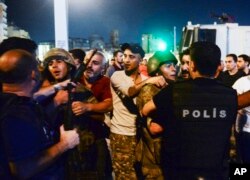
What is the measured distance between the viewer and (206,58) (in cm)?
320

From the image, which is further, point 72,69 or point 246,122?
point 246,122

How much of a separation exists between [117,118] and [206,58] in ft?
7.22

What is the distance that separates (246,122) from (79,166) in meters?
2.71

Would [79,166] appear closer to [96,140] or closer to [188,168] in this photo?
[96,140]

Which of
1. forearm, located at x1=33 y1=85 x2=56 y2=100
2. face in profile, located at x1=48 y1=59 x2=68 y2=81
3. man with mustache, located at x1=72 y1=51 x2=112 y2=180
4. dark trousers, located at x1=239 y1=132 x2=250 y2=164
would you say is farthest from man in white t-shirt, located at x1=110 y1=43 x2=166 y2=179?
dark trousers, located at x1=239 y1=132 x2=250 y2=164

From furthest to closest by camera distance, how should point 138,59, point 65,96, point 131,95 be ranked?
point 138,59, point 131,95, point 65,96

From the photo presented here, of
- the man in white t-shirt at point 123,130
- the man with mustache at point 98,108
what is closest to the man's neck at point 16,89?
the man with mustache at point 98,108

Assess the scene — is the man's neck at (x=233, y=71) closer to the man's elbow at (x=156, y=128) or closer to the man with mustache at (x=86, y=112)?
the man with mustache at (x=86, y=112)

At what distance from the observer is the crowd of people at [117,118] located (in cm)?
259

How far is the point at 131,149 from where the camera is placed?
502 cm

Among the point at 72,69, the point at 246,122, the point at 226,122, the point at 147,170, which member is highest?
the point at 72,69

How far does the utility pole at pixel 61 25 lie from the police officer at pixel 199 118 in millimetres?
3869

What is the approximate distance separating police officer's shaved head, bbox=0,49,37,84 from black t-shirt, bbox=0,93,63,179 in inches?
5.5

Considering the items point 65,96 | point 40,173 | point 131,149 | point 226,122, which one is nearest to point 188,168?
point 226,122
